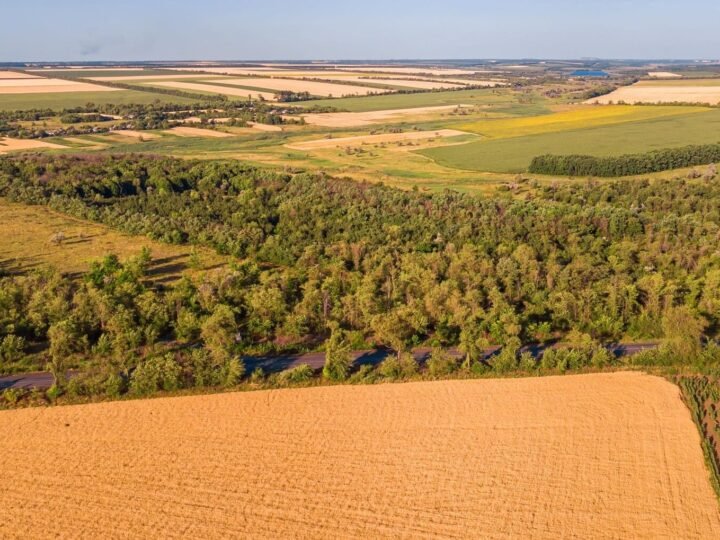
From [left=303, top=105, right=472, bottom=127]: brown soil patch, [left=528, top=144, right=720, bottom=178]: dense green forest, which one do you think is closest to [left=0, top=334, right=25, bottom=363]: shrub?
[left=528, top=144, right=720, bottom=178]: dense green forest

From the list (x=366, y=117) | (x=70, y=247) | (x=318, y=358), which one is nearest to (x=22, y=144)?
(x=70, y=247)

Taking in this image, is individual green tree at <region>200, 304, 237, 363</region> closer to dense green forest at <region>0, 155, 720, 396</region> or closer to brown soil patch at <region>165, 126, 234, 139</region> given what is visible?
dense green forest at <region>0, 155, 720, 396</region>

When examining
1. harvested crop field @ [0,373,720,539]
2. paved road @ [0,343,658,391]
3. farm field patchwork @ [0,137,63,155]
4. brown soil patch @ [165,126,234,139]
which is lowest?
harvested crop field @ [0,373,720,539]

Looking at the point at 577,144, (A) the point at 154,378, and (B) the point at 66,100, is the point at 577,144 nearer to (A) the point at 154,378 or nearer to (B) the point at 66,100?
(A) the point at 154,378

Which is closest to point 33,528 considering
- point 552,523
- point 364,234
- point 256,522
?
point 256,522

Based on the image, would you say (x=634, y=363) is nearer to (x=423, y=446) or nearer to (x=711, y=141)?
(x=423, y=446)

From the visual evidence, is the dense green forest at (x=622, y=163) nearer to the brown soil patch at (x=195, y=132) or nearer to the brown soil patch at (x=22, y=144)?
the brown soil patch at (x=195, y=132)
